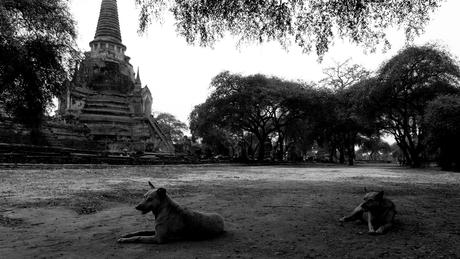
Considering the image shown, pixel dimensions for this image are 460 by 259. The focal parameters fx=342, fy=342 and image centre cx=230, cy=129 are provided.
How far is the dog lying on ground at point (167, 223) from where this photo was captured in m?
4.59

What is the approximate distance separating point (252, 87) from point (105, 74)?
65.9ft

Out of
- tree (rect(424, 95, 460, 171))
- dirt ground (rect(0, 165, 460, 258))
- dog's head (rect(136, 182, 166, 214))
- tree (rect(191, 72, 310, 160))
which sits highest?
tree (rect(191, 72, 310, 160))

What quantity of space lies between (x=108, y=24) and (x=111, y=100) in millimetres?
11547

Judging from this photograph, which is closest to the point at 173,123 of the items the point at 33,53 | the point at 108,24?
the point at 108,24

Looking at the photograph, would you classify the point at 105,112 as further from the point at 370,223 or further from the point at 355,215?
the point at 370,223

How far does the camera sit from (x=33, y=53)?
14.9 m

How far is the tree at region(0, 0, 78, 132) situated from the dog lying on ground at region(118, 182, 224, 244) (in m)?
11.9

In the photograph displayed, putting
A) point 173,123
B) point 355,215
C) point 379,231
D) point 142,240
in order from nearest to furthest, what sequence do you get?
1. point 142,240
2. point 379,231
3. point 355,215
4. point 173,123

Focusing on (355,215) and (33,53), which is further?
(33,53)

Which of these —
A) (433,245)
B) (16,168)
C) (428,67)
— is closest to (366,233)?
(433,245)

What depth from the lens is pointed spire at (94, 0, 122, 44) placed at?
46250 millimetres

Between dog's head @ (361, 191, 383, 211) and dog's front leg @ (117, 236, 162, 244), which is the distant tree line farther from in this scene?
dog's front leg @ (117, 236, 162, 244)

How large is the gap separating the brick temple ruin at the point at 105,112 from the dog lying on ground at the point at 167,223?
26.6 m

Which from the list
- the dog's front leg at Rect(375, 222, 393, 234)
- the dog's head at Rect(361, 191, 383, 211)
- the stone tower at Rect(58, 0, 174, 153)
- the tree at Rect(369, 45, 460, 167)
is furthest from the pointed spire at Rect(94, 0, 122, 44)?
the dog's front leg at Rect(375, 222, 393, 234)
